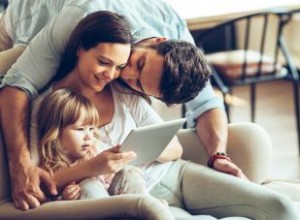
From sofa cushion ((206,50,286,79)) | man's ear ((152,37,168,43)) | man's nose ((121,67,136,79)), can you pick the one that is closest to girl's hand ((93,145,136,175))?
man's nose ((121,67,136,79))

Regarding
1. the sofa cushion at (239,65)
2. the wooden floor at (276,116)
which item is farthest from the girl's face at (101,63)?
the sofa cushion at (239,65)

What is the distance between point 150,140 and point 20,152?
32 cm

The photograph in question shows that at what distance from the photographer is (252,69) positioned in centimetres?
317

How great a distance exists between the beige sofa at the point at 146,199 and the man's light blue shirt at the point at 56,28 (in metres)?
0.11

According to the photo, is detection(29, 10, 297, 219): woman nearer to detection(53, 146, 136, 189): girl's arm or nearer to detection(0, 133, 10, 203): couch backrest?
detection(53, 146, 136, 189): girl's arm

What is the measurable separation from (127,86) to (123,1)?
0.91ft

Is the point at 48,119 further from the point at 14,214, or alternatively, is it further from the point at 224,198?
the point at 224,198

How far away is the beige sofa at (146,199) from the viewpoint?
1.42m

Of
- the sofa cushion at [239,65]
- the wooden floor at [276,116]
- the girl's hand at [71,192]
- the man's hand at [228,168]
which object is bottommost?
the wooden floor at [276,116]

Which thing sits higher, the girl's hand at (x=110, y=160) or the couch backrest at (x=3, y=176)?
the girl's hand at (x=110, y=160)

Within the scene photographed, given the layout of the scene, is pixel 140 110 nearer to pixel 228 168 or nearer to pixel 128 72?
pixel 128 72

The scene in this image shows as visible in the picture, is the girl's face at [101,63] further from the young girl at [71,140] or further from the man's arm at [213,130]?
the man's arm at [213,130]

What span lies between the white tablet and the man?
0.12 meters

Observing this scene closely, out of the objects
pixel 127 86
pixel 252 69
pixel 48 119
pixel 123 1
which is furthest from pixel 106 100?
pixel 252 69
